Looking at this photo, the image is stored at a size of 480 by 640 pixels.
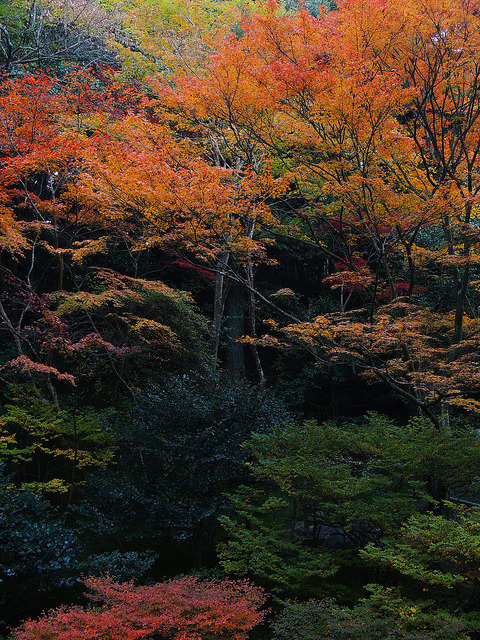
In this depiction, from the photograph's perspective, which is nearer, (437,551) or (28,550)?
(437,551)

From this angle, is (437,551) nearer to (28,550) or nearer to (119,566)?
(119,566)

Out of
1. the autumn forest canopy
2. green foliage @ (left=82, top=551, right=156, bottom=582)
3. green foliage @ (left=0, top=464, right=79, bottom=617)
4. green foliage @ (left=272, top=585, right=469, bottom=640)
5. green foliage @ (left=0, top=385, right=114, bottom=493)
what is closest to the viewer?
green foliage @ (left=272, top=585, right=469, bottom=640)

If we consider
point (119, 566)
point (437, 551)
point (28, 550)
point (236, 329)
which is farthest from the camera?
point (236, 329)

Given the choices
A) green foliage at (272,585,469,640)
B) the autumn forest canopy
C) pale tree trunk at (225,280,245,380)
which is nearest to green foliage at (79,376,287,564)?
the autumn forest canopy

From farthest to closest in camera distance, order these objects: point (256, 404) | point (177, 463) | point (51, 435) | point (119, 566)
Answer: point (51, 435) → point (256, 404) → point (177, 463) → point (119, 566)

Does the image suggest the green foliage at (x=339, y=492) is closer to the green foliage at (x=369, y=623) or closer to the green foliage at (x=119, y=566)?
the green foliage at (x=369, y=623)

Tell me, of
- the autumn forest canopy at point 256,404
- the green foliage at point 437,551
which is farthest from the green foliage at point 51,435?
the green foliage at point 437,551

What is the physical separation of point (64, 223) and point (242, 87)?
5280mm

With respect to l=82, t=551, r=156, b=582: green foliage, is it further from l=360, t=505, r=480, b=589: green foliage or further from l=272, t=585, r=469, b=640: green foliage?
l=360, t=505, r=480, b=589: green foliage

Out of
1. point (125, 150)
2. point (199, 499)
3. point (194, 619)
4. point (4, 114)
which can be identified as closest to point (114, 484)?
point (199, 499)

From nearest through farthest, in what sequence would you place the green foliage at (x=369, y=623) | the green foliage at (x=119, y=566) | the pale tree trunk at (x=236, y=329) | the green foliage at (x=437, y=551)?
the green foliage at (x=369, y=623)
the green foliage at (x=437, y=551)
the green foliage at (x=119, y=566)
the pale tree trunk at (x=236, y=329)

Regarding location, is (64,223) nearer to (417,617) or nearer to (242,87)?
(242,87)

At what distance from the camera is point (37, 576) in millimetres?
4742

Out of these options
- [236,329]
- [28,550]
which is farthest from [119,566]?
[236,329]
